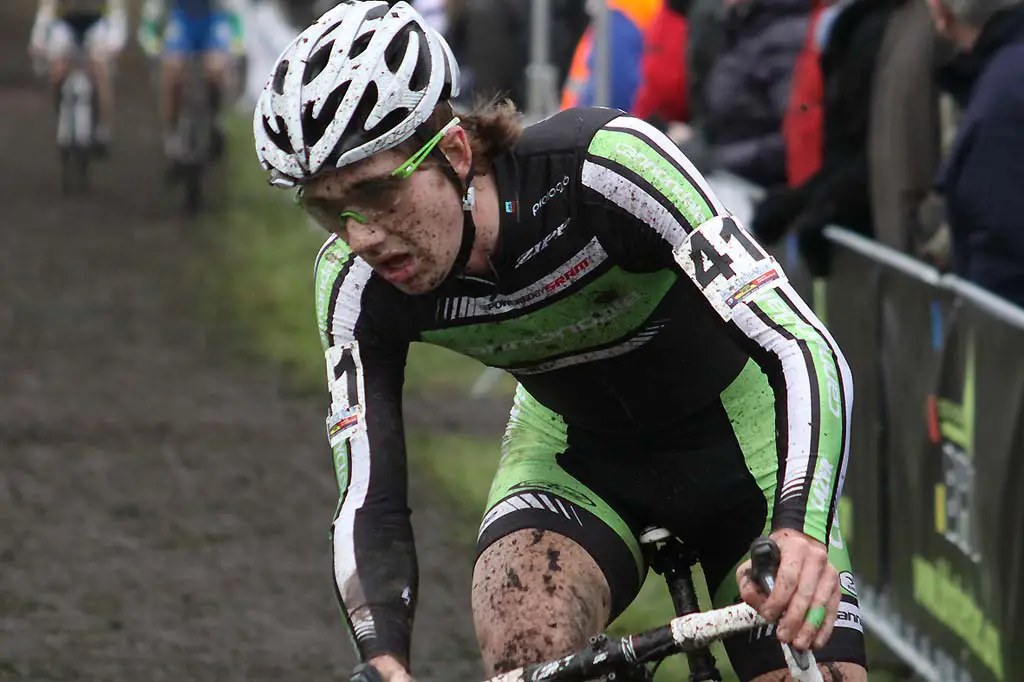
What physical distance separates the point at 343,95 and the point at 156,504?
5284 mm

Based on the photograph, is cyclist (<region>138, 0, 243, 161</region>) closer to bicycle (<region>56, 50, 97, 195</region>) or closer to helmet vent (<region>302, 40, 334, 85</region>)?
bicycle (<region>56, 50, 97, 195</region>)

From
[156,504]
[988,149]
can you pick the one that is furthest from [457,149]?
[156,504]

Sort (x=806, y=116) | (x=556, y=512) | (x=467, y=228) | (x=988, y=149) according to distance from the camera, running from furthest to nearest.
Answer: (x=806, y=116) < (x=988, y=149) < (x=556, y=512) < (x=467, y=228)

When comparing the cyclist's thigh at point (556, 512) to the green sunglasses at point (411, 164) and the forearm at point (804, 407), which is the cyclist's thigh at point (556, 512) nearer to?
the forearm at point (804, 407)

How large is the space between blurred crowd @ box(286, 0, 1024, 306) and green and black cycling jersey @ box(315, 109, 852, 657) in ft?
2.09

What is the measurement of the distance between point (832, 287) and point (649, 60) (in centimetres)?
350

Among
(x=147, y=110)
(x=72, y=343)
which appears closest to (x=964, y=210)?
(x=72, y=343)

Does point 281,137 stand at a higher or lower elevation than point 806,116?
lower

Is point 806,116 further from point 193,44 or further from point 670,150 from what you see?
point 193,44

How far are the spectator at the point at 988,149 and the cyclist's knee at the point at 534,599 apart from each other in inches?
95.7

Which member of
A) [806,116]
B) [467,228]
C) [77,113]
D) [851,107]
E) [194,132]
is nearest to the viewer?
[467,228]

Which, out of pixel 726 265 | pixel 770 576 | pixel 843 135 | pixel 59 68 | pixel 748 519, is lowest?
pixel 770 576

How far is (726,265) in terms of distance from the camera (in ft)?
11.6

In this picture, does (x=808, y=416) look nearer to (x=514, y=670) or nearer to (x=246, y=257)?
(x=514, y=670)
